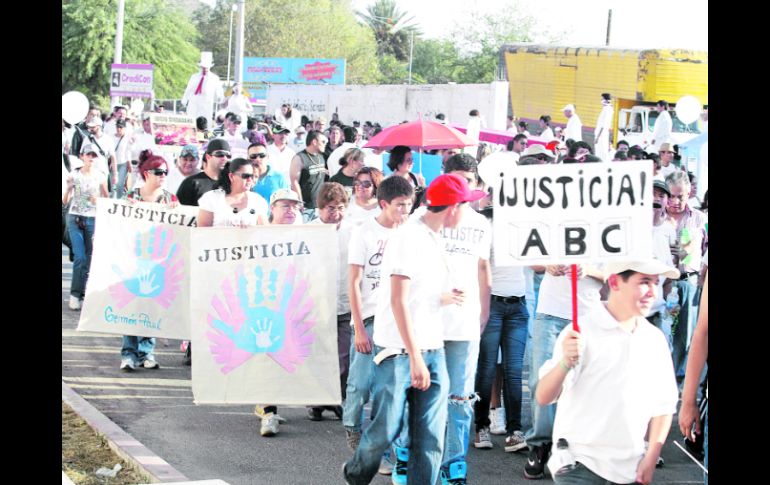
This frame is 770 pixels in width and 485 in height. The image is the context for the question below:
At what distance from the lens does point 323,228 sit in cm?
789

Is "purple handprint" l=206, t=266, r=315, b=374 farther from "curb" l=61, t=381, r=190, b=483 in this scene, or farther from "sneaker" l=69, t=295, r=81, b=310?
"sneaker" l=69, t=295, r=81, b=310

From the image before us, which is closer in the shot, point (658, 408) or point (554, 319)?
point (658, 408)

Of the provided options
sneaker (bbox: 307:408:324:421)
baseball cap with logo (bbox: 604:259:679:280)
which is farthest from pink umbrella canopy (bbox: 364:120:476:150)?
baseball cap with logo (bbox: 604:259:679:280)

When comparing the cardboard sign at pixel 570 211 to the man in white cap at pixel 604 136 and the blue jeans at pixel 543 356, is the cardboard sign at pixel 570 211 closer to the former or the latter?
the blue jeans at pixel 543 356

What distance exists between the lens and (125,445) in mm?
7430

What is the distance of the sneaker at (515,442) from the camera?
7.58 metres

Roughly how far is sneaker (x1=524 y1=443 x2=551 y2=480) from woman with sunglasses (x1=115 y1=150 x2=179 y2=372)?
3808 millimetres

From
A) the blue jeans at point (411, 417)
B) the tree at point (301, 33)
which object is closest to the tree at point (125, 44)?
the tree at point (301, 33)

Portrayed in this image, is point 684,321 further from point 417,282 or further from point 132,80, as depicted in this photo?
point 132,80

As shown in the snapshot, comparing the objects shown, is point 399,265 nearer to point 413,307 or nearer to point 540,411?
point 413,307

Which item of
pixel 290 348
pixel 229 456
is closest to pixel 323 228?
pixel 290 348

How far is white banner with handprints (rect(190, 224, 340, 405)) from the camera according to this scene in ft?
25.6

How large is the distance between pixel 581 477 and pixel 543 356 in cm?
250
